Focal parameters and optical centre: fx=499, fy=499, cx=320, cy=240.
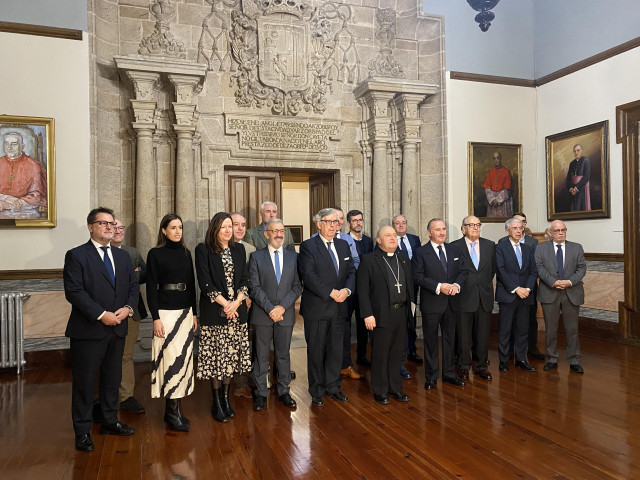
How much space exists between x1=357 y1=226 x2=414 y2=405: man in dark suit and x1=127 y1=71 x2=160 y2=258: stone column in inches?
120

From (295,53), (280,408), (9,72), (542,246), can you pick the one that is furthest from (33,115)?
(542,246)

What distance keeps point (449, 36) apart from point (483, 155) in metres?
1.81

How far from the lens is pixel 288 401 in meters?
3.93

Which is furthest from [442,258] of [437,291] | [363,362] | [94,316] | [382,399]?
[94,316]

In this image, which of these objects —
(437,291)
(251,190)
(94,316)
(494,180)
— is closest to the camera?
(94,316)

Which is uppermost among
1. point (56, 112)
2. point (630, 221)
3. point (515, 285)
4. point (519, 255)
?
point (56, 112)

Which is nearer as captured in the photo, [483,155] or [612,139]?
[612,139]

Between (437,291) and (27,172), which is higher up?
(27,172)

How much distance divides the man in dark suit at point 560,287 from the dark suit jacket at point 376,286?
177 centimetres

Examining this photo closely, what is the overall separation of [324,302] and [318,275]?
22cm

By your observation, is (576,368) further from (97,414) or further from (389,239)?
(97,414)

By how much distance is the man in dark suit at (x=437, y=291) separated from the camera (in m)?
4.43

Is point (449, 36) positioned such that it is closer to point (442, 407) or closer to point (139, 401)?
point (442, 407)

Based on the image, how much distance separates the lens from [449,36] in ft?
23.9
